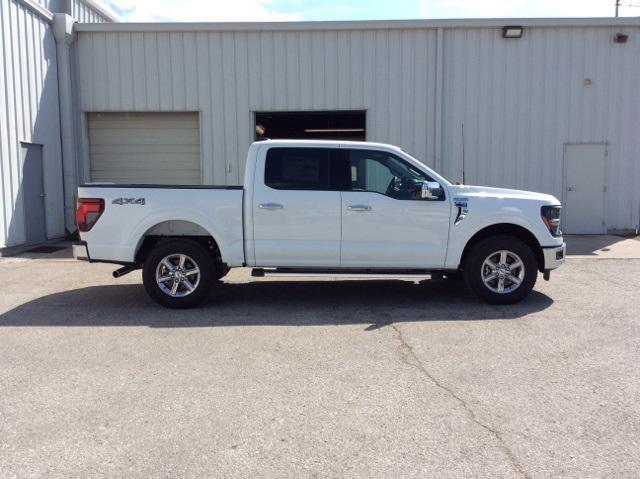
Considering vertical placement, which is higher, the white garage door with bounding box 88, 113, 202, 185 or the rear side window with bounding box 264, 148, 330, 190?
the white garage door with bounding box 88, 113, 202, 185

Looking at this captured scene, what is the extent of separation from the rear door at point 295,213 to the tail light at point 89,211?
1848mm

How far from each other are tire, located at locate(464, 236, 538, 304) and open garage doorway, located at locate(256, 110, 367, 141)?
7.90m

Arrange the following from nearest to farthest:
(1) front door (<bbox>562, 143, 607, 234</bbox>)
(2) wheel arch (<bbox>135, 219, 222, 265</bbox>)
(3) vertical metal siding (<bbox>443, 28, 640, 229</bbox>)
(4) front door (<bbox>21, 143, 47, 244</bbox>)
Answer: (2) wheel arch (<bbox>135, 219, 222, 265</bbox>), (4) front door (<bbox>21, 143, 47, 244</bbox>), (3) vertical metal siding (<bbox>443, 28, 640, 229</bbox>), (1) front door (<bbox>562, 143, 607, 234</bbox>)

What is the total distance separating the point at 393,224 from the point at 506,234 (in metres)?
1.49

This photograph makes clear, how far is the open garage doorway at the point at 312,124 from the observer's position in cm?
1498

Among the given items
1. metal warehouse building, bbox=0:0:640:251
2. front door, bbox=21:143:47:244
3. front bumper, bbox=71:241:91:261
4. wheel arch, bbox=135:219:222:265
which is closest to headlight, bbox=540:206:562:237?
wheel arch, bbox=135:219:222:265

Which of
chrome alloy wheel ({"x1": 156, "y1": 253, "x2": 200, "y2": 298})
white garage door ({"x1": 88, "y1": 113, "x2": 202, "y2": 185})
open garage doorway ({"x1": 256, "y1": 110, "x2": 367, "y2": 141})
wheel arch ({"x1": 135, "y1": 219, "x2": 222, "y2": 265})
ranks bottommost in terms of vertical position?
chrome alloy wheel ({"x1": 156, "y1": 253, "x2": 200, "y2": 298})

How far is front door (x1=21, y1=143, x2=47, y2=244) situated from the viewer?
493 inches

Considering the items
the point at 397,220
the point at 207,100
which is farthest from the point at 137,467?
the point at 207,100

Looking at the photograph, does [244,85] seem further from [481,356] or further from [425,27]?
[481,356]

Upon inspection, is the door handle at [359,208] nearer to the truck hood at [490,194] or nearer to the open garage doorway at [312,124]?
the truck hood at [490,194]

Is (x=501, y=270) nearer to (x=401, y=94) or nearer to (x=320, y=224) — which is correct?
(x=320, y=224)

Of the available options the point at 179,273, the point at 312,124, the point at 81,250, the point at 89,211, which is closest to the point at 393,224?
the point at 179,273

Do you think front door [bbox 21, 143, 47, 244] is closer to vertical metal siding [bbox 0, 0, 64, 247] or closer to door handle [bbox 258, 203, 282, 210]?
vertical metal siding [bbox 0, 0, 64, 247]
